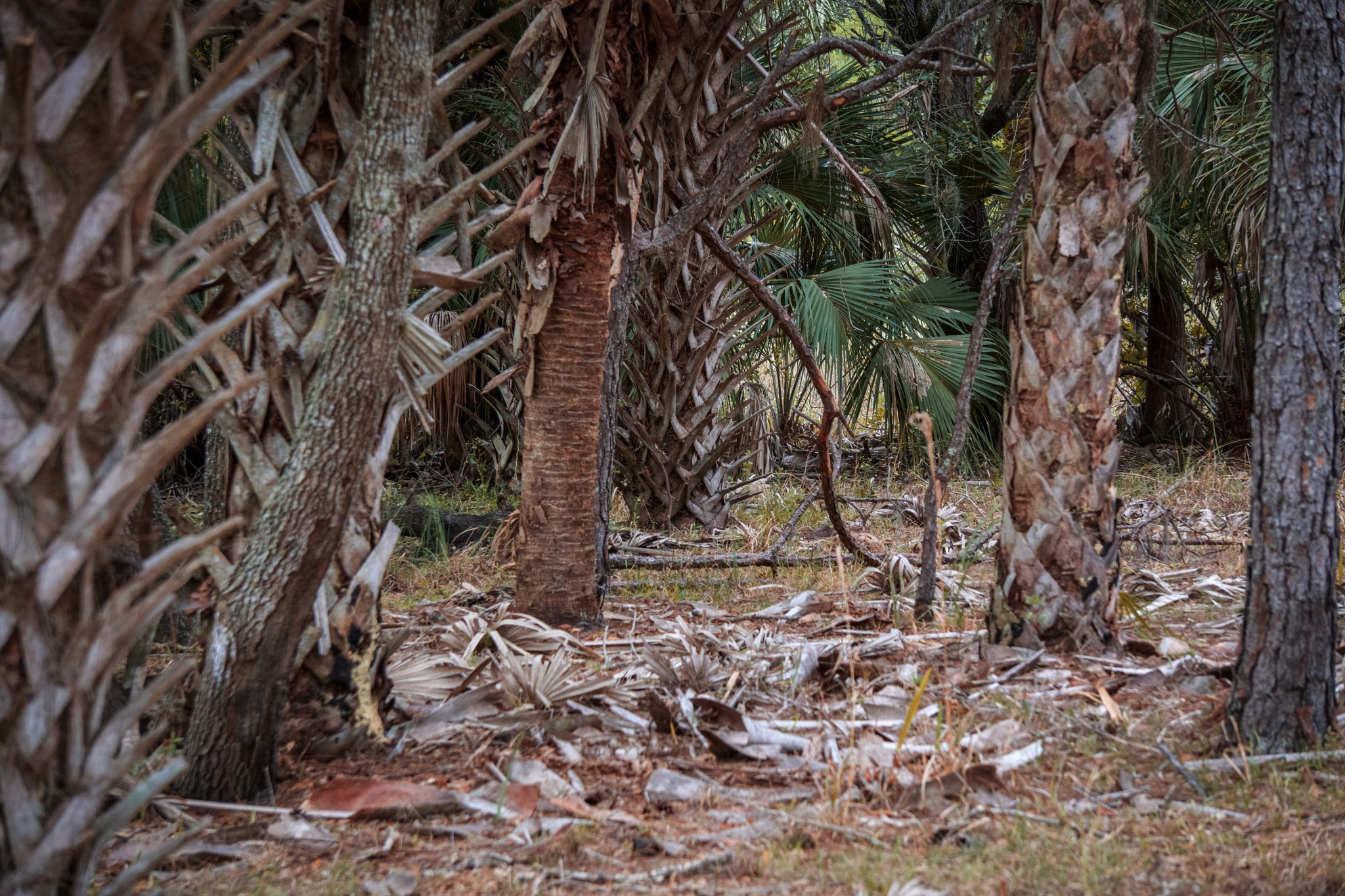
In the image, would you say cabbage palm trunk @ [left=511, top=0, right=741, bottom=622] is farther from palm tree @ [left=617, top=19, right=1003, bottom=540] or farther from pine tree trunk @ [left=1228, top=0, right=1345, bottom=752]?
pine tree trunk @ [left=1228, top=0, right=1345, bottom=752]

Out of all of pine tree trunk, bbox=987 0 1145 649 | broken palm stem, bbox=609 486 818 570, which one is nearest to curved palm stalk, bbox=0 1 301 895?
pine tree trunk, bbox=987 0 1145 649

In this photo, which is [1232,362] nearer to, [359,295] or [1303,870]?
[1303,870]

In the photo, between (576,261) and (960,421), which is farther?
(960,421)

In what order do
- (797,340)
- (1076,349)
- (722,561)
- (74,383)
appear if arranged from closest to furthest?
(74,383)
(1076,349)
(797,340)
(722,561)

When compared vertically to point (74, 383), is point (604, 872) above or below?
below

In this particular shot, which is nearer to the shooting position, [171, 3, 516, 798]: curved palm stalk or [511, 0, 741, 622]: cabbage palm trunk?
[171, 3, 516, 798]: curved palm stalk

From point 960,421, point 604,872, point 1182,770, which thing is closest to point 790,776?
point 604,872

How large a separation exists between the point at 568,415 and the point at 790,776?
1474 mm

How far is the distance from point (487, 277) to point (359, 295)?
15.0ft

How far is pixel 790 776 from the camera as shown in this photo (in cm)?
203

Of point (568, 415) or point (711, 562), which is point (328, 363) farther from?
point (711, 562)

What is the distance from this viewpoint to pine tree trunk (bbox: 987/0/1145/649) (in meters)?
2.73

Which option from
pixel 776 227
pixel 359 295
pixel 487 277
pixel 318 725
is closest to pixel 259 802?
pixel 318 725

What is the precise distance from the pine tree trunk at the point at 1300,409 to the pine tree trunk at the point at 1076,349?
2.27ft
